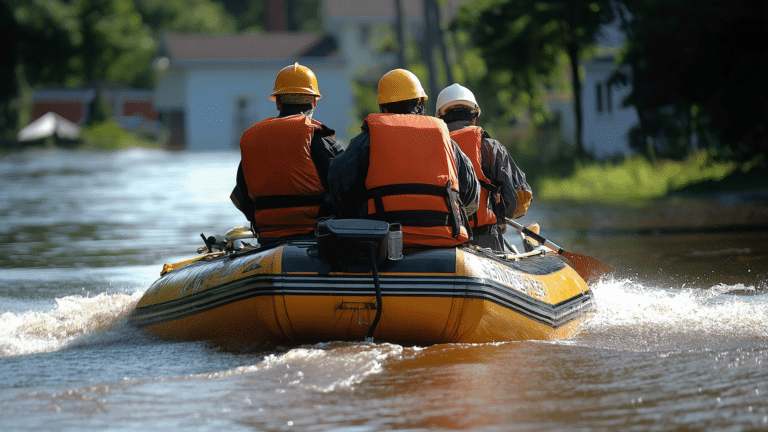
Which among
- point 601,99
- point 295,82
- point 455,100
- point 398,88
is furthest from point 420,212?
point 601,99

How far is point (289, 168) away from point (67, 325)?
2.29m

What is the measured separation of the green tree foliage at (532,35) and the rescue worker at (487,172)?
1915 centimetres

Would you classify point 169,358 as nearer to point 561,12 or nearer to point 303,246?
point 303,246

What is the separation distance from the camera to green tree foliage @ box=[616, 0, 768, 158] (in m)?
20.2

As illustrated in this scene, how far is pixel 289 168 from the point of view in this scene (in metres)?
7.59

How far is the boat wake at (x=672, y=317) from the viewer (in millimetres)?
7309

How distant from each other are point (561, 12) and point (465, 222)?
2060 cm

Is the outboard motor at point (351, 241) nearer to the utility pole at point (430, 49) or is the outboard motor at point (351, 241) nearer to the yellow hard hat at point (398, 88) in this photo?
the yellow hard hat at point (398, 88)

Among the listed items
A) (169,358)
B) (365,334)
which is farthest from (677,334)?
(169,358)

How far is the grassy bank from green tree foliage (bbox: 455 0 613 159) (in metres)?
3.64

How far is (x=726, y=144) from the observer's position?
2219cm

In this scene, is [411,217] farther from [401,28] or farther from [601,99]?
[601,99]

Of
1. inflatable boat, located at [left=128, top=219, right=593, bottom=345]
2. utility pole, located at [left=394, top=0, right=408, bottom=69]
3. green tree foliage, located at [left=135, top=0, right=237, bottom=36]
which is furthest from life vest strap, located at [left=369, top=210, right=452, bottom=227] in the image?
green tree foliage, located at [left=135, top=0, right=237, bottom=36]

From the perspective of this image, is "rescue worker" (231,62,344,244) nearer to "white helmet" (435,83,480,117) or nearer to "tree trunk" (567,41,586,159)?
"white helmet" (435,83,480,117)
